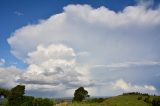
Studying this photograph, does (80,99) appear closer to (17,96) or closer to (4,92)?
(17,96)

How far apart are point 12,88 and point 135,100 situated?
53353 millimetres

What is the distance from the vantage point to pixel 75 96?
121125 mm

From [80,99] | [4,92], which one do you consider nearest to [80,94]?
[80,99]

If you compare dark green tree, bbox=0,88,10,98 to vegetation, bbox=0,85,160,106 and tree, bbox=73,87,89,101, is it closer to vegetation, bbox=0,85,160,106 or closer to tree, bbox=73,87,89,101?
vegetation, bbox=0,85,160,106

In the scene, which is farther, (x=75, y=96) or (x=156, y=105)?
(x=75, y=96)

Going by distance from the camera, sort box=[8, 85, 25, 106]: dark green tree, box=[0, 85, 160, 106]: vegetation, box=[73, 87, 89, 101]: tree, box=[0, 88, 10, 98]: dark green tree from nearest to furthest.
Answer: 1. box=[0, 85, 160, 106]: vegetation
2. box=[8, 85, 25, 106]: dark green tree
3. box=[73, 87, 89, 101]: tree
4. box=[0, 88, 10, 98]: dark green tree

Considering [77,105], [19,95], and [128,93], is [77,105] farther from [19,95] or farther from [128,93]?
[128,93]

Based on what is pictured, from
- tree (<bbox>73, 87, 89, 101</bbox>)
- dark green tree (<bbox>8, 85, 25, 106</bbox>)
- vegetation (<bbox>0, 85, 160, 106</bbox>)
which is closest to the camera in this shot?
vegetation (<bbox>0, 85, 160, 106</bbox>)

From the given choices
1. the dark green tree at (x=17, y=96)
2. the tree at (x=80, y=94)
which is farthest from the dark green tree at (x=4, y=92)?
the tree at (x=80, y=94)

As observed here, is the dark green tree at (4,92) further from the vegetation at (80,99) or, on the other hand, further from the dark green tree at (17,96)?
the dark green tree at (17,96)

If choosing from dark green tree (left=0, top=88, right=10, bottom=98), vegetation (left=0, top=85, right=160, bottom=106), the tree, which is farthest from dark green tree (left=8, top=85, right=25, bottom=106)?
the tree

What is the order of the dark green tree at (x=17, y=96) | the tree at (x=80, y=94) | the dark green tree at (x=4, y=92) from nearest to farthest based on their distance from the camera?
the dark green tree at (x=17, y=96) < the tree at (x=80, y=94) < the dark green tree at (x=4, y=92)

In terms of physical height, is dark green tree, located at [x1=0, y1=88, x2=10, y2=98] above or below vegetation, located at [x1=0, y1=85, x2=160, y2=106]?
above

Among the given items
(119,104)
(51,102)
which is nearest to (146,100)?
(119,104)
